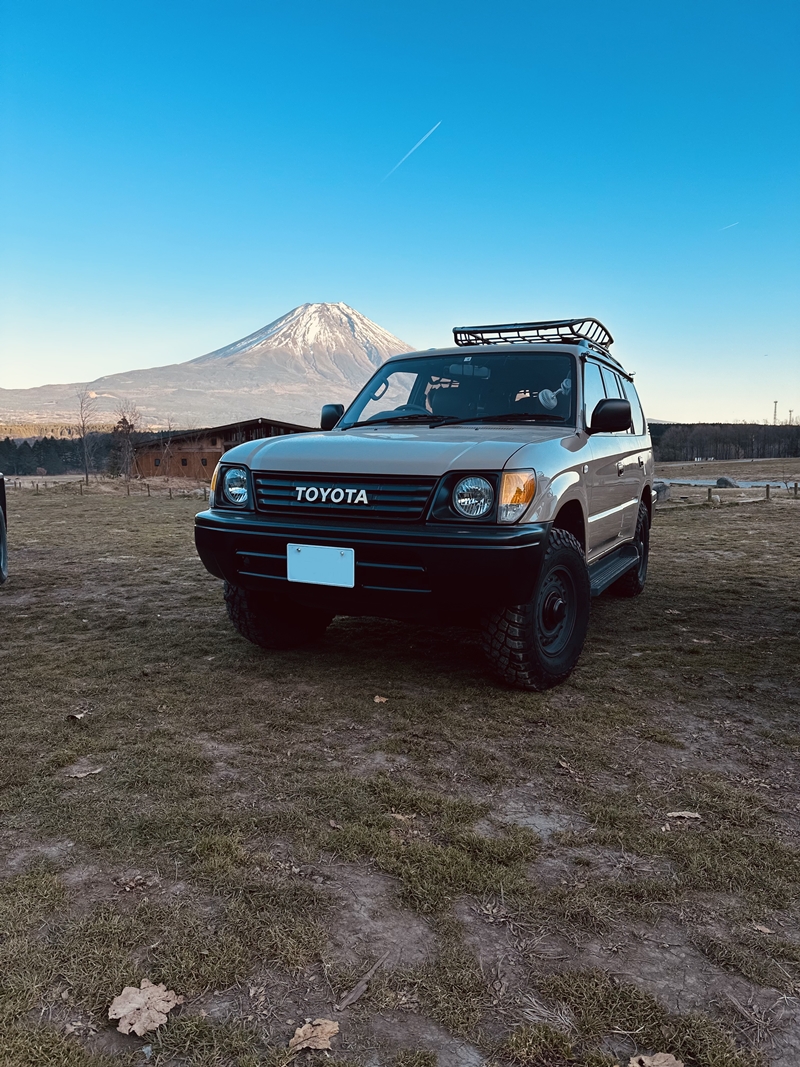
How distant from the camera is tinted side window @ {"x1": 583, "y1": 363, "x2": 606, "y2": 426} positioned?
15.4 ft

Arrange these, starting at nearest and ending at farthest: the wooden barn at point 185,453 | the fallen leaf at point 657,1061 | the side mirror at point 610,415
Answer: the fallen leaf at point 657,1061 → the side mirror at point 610,415 → the wooden barn at point 185,453

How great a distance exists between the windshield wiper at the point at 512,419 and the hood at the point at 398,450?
0.39 feet

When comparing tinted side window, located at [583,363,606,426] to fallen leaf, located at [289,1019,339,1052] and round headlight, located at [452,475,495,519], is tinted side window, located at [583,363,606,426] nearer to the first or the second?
round headlight, located at [452,475,495,519]

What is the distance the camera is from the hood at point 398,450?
3494 millimetres

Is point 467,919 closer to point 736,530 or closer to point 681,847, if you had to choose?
point 681,847

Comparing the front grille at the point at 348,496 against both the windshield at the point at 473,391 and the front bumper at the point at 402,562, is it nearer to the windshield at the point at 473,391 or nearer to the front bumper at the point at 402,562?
the front bumper at the point at 402,562

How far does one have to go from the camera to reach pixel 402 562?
349 cm

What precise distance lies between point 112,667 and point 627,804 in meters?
3.17

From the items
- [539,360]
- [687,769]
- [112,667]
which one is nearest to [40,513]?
[112,667]

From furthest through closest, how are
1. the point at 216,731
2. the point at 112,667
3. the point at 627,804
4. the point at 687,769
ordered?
the point at 112,667, the point at 216,731, the point at 687,769, the point at 627,804

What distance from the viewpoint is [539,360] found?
4.80m

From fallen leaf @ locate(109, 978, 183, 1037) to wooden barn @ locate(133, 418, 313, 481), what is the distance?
50.8 meters

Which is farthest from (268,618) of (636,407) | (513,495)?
(636,407)

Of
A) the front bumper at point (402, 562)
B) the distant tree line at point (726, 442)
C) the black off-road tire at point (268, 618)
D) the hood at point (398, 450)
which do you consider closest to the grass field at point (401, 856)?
the black off-road tire at point (268, 618)
